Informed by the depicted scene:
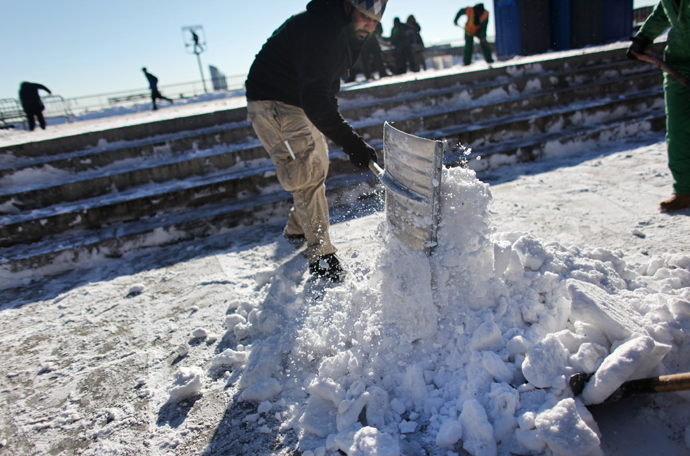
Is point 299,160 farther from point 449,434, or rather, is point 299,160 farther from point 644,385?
point 644,385

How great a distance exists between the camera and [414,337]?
61.1 inches

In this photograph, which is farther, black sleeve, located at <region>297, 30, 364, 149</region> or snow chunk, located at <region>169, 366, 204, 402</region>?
black sleeve, located at <region>297, 30, 364, 149</region>

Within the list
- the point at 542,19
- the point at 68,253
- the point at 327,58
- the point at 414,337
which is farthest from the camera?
the point at 542,19

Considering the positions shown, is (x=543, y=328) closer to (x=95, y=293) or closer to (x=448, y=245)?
(x=448, y=245)

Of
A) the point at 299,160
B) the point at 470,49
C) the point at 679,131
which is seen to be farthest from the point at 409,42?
the point at 299,160

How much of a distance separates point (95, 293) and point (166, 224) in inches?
35.1

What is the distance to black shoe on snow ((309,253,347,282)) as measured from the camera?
2.29 m

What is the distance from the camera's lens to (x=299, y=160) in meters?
2.32

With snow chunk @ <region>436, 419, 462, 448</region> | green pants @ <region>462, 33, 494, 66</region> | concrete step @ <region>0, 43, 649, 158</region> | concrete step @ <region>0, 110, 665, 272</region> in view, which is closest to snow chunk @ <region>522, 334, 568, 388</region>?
snow chunk @ <region>436, 419, 462, 448</region>

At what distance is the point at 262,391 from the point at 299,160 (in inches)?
53.8

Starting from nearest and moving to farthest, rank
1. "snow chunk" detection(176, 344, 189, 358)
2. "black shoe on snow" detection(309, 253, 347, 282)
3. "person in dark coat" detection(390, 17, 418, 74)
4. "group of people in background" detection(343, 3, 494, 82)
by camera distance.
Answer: "snow chunk" detection(176, 344, 189, 358)
"black shoe on snow" detection(309, 253, 347, 282)
"group of people in background" detection(343, 3, 494, 82)
"person in dark coat" detection(390, 17, 418, 74)

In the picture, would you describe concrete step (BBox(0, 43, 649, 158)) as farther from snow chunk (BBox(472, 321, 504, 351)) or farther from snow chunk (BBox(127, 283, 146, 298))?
snow chunk (BBox(472, 321, 504, 351))

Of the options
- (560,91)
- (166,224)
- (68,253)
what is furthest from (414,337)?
(560,91)

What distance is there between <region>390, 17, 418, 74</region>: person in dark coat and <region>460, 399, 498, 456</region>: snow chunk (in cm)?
939
